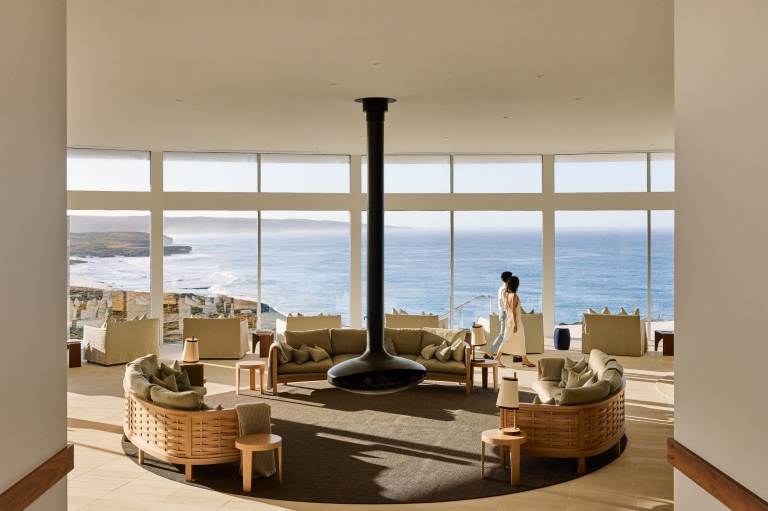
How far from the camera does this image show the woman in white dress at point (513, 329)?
1261cm

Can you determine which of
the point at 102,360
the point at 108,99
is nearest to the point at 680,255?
the point at 108,99

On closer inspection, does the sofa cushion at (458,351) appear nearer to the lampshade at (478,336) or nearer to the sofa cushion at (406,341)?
the lampshade at (478,336)

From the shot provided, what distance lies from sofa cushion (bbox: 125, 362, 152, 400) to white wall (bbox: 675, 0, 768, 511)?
17.8 ft

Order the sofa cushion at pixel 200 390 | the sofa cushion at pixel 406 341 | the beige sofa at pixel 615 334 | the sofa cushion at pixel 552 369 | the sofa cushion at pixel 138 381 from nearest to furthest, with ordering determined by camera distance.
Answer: the sofa cushion at pixel 138 381
the sofa cushion at pixel 200 390
the sofa cushion at pixel 552 369
the sofa cushion at pixel 406 341
the beige sofa at pixel 615 334

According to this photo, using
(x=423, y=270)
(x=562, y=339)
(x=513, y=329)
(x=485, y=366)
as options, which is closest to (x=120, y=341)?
(x=485, y=366)

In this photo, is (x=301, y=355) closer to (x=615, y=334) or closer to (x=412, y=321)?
(x=412, y=321)

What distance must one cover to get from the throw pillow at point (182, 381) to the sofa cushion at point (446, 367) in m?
3.48

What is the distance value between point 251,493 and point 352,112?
5.64 m

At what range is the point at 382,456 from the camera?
7.85 metres

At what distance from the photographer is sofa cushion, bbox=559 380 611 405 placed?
740 centimetres

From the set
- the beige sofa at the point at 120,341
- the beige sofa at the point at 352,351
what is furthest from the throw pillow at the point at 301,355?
the beige sofa at the point at 120,341

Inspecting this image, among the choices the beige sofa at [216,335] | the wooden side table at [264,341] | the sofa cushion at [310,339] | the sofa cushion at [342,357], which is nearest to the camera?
the sofa cushion at [342,357]

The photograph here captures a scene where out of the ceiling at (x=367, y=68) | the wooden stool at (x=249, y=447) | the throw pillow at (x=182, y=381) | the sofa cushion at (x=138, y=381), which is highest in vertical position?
the ceiling at (x=367, y=68)

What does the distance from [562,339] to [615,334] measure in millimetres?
1057
